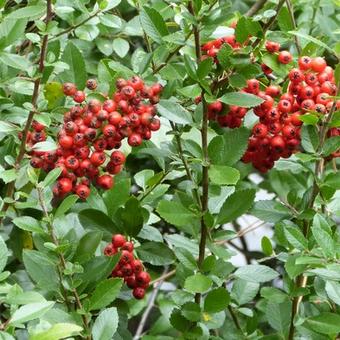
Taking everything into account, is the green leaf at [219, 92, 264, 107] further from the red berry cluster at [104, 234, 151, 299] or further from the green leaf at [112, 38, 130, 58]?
the green leaf at [112, 38, 130, 58]

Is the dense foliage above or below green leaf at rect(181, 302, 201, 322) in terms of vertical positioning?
above

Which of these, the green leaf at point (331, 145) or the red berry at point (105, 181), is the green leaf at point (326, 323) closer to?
the green leaf at point (331, 145)

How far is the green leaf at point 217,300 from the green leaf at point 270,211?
17cm

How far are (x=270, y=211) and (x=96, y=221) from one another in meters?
0.33

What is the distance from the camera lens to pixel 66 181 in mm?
1441

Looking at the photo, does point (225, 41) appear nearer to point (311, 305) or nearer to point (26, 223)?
point (26, 223)

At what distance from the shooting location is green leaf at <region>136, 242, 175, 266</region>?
160 centimetres

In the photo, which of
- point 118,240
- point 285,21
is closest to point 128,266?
point 118,240

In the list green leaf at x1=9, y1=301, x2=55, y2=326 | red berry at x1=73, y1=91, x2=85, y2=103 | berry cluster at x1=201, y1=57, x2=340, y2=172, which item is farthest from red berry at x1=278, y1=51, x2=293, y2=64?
green leaf at x1=9, y1=301, x2=55, y2=326

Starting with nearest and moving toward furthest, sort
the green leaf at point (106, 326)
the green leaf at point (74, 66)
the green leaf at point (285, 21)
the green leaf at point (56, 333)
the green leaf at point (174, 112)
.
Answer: the green leaf at point (56, 333), the green leaf at point (106, 326), the green leaf at point (174, 112), the green leaf at point (74, 66), the green leaf at point (285, 21)

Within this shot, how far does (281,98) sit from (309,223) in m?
0.23

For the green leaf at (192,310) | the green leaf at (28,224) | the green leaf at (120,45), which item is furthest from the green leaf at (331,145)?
the green leaf at (120,45)

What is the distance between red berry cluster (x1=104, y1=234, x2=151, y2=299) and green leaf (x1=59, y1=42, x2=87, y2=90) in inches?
12.7

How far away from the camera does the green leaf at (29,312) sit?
1152 millimetres
